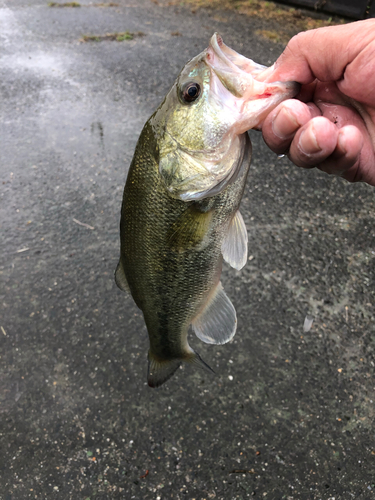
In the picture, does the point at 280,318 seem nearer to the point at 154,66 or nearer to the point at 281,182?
the point at 281,182

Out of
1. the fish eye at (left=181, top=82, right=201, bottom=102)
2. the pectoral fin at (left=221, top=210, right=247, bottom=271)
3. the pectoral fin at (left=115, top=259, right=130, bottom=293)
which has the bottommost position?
the pectoral fin at (left=115, top=259, right=130, bottom=293)

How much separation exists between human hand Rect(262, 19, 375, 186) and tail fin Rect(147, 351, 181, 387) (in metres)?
1.13

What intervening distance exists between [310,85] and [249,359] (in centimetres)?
173

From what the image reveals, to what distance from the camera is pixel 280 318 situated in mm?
2713

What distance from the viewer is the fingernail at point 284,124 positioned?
1286 mm

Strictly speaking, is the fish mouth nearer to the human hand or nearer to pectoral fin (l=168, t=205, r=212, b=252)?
the human hand

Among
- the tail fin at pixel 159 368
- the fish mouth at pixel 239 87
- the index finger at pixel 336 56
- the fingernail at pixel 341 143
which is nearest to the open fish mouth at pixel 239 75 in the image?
the fish mouth at pixel 239 87

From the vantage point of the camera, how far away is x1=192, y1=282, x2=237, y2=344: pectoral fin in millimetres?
1700

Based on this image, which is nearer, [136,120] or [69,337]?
[69,337]

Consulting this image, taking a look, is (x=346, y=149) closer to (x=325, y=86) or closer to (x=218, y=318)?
(x=325, y=86)

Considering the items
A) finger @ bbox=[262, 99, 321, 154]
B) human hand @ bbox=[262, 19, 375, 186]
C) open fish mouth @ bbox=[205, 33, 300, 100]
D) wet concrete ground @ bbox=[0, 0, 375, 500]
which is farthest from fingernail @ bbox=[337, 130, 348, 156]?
wet concrete ground @ bbox=[0, 0, 375, 500]

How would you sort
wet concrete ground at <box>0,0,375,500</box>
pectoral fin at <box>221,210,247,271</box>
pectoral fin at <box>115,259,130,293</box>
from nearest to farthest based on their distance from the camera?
pectoral fin at <box>221,210,247,271</box>
pectoral fin at <box>115,259,130,293</box>
wet concrete ground at <box>0,0,375,500</box>

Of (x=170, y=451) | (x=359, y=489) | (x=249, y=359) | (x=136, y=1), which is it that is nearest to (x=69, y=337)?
(x=170, y=451)

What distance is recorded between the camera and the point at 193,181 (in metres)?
1.27
